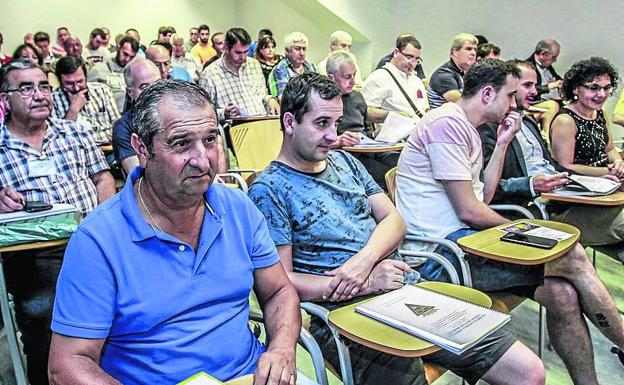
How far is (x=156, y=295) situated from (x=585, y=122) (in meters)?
2.59

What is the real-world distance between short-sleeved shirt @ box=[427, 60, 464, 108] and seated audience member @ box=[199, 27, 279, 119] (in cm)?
140

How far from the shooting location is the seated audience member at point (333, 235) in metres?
1.42

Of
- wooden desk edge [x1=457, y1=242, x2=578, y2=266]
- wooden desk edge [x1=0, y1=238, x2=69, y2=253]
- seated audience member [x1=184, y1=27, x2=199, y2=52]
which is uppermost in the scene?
seated audience member [x1=184, y1=27, x2=199, y2=52]

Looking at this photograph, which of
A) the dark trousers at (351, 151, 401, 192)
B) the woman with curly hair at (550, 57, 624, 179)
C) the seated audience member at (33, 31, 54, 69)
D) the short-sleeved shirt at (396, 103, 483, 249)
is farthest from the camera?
the seated audience member at (33, 31, 54, 69)

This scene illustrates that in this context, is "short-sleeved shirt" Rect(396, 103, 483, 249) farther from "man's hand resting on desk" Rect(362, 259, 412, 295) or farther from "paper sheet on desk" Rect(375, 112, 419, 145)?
"paper sheet on desk" Rect(375, 112, 419, 145)

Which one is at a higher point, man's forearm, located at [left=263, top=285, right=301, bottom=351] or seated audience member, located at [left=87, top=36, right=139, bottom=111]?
seated audience member, located at [left=87, top=36, right=139, bottom=111]

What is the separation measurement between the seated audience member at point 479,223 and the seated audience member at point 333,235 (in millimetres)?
288

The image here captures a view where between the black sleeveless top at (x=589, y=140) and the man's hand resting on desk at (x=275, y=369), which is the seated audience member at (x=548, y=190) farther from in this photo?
the man's hand resting on desk at (x=275, y=369)

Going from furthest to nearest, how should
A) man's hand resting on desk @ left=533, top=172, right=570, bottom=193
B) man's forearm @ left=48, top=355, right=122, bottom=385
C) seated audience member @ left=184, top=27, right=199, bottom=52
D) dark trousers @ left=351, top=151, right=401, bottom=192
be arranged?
seated audience member @ left=184, top=27, right=199, bottom=52, dark trousers @ left=351, top=151, right=401, bottom=192, man's hand resting on desk @ left=533, top=172, right=570, bottom=193, man's forearm @ left=48, top=355, right=122, bottom=385

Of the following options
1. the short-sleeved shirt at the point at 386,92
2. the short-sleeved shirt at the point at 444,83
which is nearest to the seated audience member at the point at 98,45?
the short-sleeved shirt at the point at 386,92

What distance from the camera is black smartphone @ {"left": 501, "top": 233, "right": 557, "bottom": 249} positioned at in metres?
1.70

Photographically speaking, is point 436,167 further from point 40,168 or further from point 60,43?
point 60,43

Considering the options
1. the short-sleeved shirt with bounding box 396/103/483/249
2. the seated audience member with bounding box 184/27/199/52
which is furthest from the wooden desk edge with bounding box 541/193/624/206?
the seated audience member with bounding box 184/27/199/52

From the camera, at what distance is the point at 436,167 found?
197 cm
